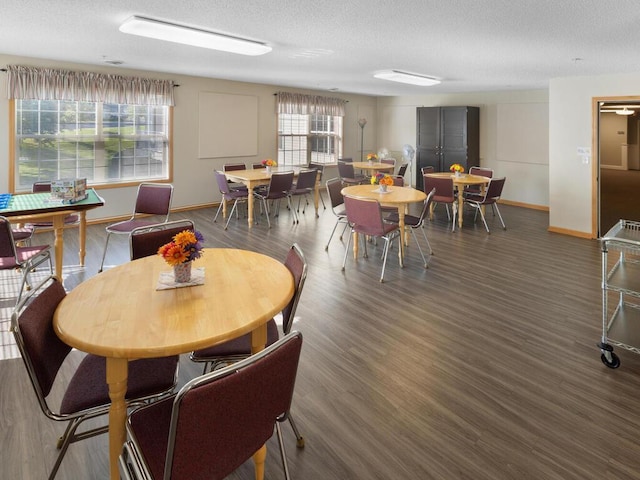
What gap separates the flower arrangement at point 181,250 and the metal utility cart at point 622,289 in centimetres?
227

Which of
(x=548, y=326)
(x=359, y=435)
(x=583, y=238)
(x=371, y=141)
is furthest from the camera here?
(x=371, y=141)

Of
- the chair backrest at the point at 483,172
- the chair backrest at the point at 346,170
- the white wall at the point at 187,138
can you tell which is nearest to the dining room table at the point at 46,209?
the white wall at the point at 187,138

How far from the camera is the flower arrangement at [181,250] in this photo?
1738 millimetres

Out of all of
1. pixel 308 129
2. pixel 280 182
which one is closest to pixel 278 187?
pixel 280 182

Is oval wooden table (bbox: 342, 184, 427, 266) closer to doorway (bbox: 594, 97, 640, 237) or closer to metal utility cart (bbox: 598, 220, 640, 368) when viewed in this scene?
metal utility cart (bbox: 598, 220, 640, 368)

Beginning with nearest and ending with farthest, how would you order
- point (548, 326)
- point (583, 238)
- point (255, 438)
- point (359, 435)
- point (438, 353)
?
point (255, 438), point (359, 435), point (438, 353), point (548, 326), point (583, 238)

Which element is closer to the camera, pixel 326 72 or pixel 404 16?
pixel 404 16

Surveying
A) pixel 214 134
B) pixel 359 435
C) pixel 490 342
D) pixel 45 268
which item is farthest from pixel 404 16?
pixel 214 134

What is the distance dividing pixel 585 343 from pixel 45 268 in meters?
4.87

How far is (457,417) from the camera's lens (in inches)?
79.7

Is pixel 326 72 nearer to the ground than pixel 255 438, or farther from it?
farther from it

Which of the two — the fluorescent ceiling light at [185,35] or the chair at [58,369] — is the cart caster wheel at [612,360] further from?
the fluorescent ceiling light at [185,35]

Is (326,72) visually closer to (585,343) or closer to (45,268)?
(45,268)

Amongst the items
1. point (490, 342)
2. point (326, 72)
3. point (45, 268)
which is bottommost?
point (490, 342)
